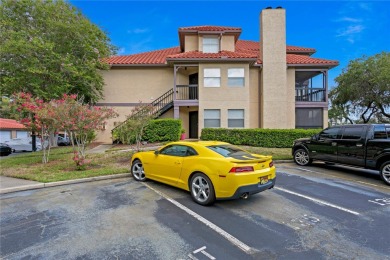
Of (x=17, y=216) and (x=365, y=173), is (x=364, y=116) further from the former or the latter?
(x=17, y=216)

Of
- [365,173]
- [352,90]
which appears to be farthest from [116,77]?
[352,90]

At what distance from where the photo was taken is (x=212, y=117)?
16.0 meters

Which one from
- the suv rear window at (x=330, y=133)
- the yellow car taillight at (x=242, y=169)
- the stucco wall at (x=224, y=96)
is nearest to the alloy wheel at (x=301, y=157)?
the suv rear window at (x=330, y=133)

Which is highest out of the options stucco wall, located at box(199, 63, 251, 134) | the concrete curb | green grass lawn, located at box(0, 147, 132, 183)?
stucco wall, located at box(199, 63, 251, 134)

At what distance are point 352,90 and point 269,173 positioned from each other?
81.1 feet

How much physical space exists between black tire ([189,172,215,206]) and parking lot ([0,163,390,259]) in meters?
0.18

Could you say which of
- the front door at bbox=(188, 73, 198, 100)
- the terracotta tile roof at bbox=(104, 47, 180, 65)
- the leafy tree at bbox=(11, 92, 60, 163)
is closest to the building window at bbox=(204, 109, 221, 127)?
the front door at bbox=(188, 73, 198, 100)

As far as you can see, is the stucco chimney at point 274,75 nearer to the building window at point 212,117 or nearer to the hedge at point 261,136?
the hedge at point 261,136

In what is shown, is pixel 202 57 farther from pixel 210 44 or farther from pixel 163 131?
pixel 163 131

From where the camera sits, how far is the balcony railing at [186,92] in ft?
55.5

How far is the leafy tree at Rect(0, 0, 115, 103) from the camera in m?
13.6

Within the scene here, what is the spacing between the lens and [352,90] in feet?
76.3

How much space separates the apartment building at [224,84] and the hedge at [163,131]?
2.26 metres

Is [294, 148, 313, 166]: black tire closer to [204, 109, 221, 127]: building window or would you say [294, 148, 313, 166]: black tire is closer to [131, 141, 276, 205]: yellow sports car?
[131, 141, 276, 205]: yellow sports car
